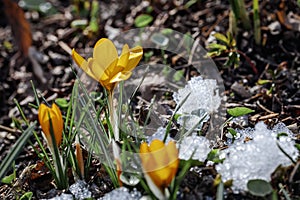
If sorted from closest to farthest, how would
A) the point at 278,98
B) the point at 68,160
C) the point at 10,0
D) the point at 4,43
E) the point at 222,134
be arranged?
the point at 68,160 → the point at 222,134 → the point at 278,98 → the point at 10,0 → the point at 4,43

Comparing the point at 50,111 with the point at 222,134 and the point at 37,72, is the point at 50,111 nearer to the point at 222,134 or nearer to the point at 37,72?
the point at 222,134

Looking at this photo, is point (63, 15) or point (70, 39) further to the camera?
point (63, 15)

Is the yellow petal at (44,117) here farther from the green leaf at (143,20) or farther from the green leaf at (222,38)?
the green leaf at (143,20)

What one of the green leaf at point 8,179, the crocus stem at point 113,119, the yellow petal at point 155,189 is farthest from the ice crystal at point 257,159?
the green leaf at point 8,179

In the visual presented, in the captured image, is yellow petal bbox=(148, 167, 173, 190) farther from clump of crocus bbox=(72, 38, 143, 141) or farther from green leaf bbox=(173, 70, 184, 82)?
green leaf bbox=(173, 70, 184, 82)

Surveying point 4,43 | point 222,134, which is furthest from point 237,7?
point 4,43

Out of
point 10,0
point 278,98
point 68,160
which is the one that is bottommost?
point 278,98

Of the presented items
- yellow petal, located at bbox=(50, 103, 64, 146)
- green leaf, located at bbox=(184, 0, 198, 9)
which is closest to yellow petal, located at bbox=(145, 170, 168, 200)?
yellow petal, located at bbox=(50, 103, 64, 146)
